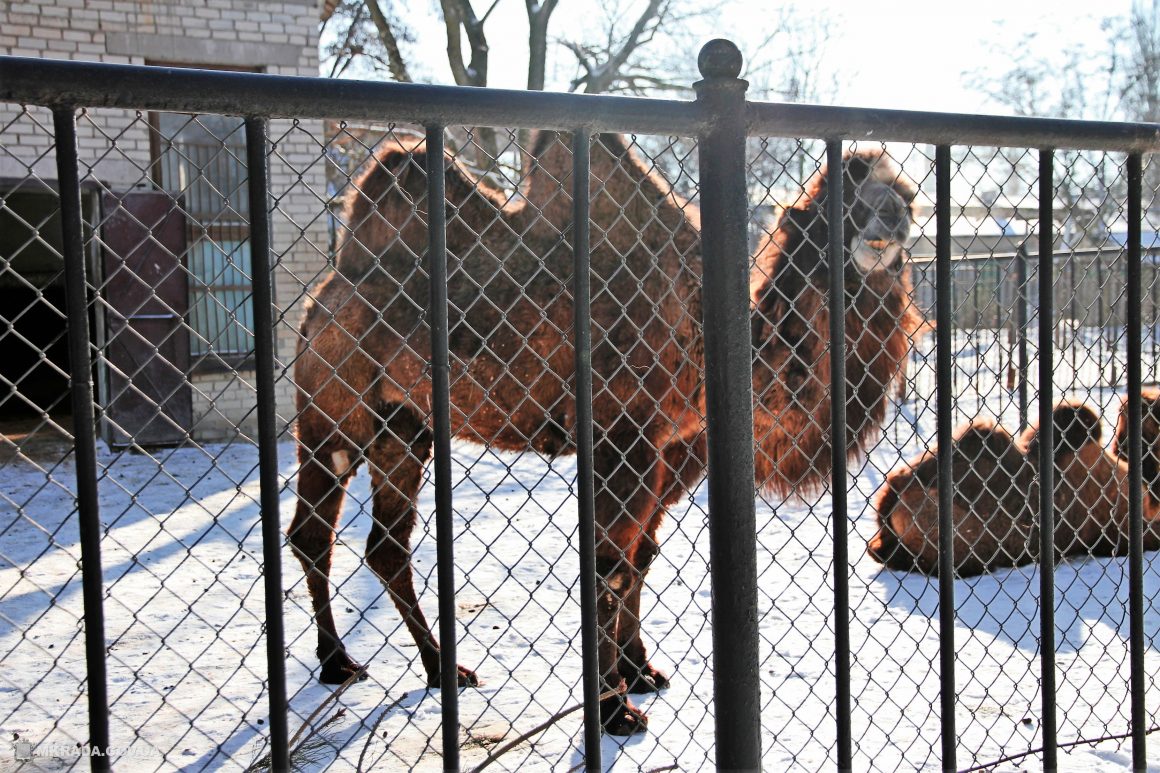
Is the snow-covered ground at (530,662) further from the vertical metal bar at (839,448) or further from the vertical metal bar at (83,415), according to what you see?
the vertical metal bar at (839,448)

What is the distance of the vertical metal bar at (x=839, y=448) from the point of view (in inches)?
92.2

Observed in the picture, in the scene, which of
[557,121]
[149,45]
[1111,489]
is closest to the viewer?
[557,121]

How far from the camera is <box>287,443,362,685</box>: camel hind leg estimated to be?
13.5 feet

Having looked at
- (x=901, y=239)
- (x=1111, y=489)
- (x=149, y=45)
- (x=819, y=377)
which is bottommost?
(x=1111, y=489)

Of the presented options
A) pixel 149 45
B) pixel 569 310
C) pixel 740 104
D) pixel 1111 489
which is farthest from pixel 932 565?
pixel 149 45

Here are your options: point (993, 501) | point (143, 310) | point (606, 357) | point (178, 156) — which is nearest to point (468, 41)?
point (178, 156)

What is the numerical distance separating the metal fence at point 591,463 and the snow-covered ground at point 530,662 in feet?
0.09

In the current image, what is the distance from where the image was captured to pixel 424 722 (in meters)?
3.67

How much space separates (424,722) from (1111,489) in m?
4.15

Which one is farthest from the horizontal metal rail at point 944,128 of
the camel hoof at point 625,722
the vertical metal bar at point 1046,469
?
the camel hoof at point 625,722

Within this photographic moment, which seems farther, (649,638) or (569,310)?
(649,638)

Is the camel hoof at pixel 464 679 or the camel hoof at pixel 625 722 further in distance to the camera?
the camel hoof at pixel 464 679

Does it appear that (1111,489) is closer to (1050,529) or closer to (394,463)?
(1050,529)

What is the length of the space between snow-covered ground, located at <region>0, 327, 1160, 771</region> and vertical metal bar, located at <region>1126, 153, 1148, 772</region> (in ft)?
0.65
